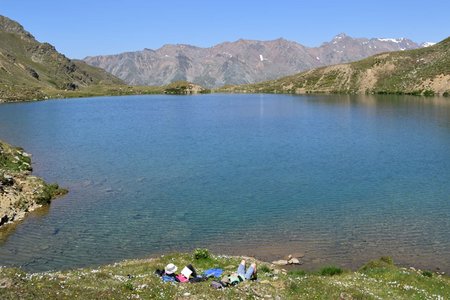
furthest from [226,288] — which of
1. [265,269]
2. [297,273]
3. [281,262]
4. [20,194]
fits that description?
[20,194]

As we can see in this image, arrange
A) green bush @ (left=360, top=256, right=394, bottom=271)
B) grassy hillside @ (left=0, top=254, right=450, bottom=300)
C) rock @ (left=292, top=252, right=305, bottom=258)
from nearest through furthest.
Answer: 1. grassy hillside @ (left=0, top=254, right=450, bottom=300)
2. green bush @ (left=360, top=256, right=394, bottom=271)
3. rock @ (left=292, top=252, right=305, bottom=258)

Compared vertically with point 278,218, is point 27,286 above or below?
above

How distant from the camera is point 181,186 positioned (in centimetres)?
6962

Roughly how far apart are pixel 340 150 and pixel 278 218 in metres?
51.5

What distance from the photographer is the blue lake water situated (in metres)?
46.4

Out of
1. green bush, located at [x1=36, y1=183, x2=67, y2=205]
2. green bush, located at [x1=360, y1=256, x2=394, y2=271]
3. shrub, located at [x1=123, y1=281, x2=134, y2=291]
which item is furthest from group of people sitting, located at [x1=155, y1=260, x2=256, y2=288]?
green bush, located at [x1=36, y1=183, x2=67, y2=205]

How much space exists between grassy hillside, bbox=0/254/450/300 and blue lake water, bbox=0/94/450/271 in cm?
723

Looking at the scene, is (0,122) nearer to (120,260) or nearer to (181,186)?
(181,186)

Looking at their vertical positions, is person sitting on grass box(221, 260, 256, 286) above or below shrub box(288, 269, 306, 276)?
above

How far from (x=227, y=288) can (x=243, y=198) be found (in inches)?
1296

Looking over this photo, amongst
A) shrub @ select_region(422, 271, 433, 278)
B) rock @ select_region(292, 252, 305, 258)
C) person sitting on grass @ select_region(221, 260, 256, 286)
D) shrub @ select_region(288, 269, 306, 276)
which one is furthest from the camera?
rock @ select_region(292, 252, 305, 258)

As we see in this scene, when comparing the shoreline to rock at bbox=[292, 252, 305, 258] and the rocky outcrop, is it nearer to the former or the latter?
rock at bbox=[292, 252, 305, 258]

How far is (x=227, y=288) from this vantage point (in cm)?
3025

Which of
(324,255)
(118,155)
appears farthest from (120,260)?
(118,155)
